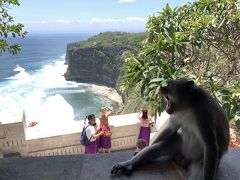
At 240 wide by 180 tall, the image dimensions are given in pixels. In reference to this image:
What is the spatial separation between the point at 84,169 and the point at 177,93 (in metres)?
1.22

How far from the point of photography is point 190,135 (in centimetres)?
331

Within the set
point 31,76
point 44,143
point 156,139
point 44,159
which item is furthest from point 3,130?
point 31,76

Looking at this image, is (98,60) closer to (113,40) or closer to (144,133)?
(113,40)

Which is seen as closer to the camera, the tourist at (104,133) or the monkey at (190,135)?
the monkey at (190,135)

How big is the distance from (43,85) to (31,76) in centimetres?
1643

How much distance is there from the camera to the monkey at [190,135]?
9.98 feet

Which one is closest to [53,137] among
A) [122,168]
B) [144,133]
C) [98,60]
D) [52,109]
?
[144,133]

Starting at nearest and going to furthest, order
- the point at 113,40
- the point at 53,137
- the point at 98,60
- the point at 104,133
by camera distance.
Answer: the point at 104,133 → the point at 53,137 → the point at 113,40 → the point at 98,60

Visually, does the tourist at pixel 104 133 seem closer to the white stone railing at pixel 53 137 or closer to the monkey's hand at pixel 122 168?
the white stone railing at pixel 53 137

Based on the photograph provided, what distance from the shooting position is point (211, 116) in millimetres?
3070

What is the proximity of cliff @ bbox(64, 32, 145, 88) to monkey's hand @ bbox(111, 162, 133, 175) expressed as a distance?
7500cm

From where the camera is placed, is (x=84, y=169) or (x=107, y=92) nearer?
(x=84, y=169)

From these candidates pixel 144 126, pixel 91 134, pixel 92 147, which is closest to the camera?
pixel 91 134

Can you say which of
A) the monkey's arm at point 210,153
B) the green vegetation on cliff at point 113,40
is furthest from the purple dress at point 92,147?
the green vegetation on cliff at point 113,40
